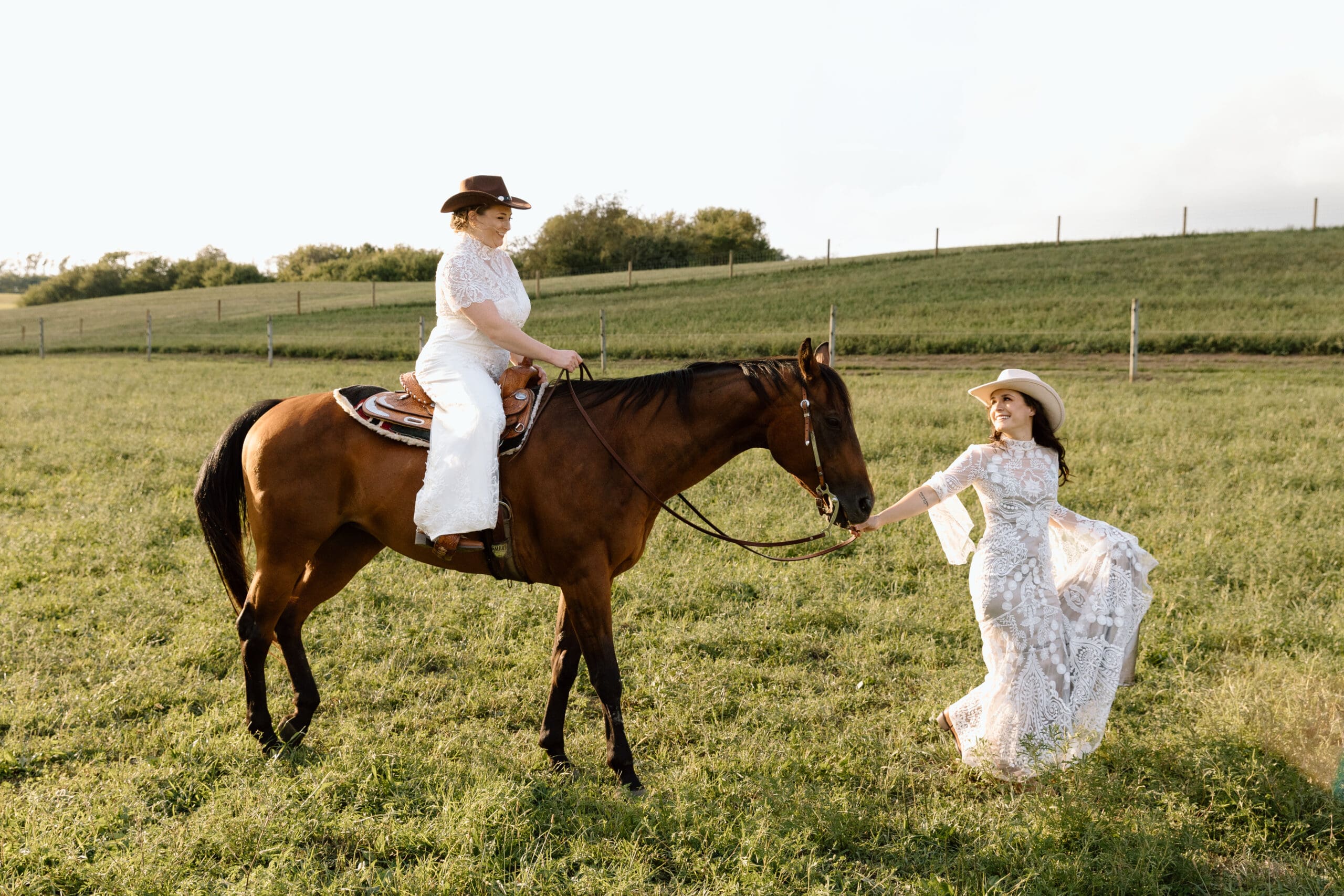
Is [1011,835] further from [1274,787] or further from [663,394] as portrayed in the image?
[663,394]

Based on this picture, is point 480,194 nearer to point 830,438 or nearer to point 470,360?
point 470,360

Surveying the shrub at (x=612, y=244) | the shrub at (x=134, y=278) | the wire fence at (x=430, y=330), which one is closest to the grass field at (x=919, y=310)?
the wire fence at (x=430, y=330)

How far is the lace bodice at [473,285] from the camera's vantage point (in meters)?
4.10

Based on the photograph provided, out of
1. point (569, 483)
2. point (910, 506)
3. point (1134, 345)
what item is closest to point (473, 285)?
point (569, 483)

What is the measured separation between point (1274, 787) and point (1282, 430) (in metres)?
9.00

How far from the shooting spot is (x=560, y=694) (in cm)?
436

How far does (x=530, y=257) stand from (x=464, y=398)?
209ft

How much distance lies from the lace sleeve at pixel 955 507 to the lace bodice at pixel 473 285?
2221mm

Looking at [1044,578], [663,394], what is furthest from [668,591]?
[1044,578]

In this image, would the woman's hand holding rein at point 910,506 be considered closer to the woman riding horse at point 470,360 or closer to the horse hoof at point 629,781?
the horse hoof at point 629,781

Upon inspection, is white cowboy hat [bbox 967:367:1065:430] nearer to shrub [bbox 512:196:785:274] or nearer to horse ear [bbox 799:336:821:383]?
horse ear [bbox 799:336:821:383]

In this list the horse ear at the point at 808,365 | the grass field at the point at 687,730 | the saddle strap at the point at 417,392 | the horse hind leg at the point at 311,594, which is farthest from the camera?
the horse hind leg at the point at 311,594

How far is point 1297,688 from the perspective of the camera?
4.41m

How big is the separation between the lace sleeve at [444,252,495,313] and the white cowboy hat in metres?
2.38
